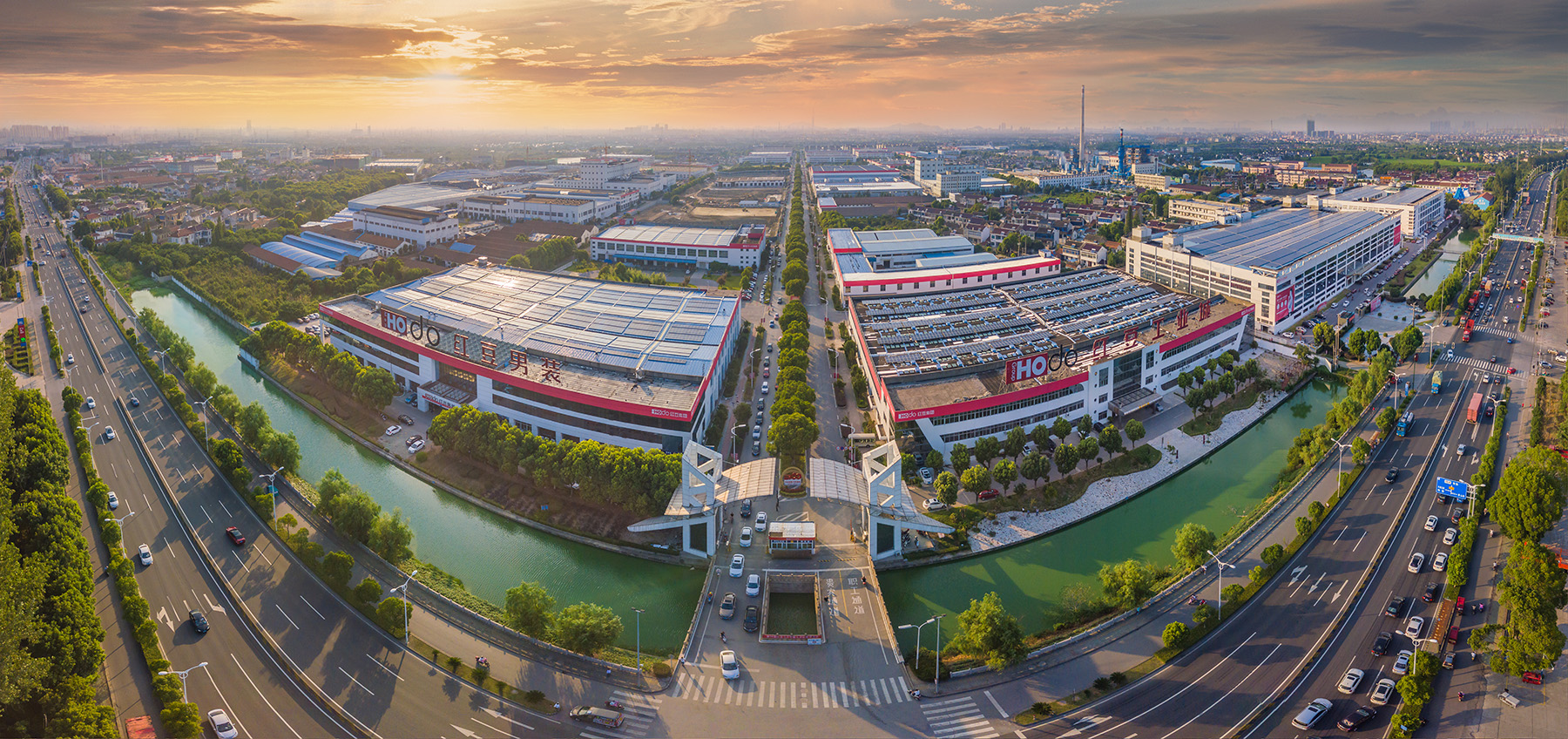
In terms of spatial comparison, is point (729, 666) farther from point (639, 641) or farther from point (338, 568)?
point (338, 568)

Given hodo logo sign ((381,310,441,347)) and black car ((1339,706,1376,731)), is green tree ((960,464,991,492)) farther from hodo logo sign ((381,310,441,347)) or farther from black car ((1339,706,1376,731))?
hodo logo sign ((381,310,441,347))

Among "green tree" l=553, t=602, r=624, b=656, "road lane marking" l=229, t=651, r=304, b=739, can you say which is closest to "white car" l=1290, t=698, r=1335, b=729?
"green tree" l=553, t=602, r=624, b=656

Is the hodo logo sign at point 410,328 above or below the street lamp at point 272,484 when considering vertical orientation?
above

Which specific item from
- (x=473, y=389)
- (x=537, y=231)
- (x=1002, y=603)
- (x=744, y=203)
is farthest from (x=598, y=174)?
(x=1002, y=603)

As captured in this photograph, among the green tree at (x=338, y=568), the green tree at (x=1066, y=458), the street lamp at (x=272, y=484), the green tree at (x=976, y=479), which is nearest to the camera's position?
the green tree at (x=338, y=568)

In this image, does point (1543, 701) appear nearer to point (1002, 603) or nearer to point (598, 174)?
point (1002, 603)

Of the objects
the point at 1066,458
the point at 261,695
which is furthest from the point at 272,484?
the point at 1066,458

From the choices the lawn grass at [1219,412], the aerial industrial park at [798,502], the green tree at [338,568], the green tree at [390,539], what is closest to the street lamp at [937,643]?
the aerial industrial park at [798,502]

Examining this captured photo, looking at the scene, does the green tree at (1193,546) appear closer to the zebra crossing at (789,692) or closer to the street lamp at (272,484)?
the zebra crossing at (789,692)
